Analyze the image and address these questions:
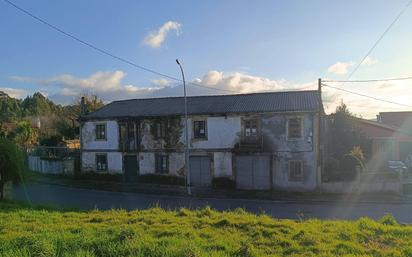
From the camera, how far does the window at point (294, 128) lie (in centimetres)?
2538

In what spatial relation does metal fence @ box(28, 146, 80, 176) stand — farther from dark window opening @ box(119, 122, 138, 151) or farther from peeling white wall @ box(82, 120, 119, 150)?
dark window opening @ box(119, 122, 138, 151)

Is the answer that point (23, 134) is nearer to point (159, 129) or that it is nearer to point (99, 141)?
point (99, 141)

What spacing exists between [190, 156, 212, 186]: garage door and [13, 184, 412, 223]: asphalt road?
3.96m

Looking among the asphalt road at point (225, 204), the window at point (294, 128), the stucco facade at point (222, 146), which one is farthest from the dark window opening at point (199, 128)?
the window at point (294, 128)

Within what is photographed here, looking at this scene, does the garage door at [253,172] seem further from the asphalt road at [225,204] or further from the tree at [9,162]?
the tree at [9,162]

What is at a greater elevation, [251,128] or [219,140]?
[251,128]

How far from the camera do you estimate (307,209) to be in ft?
63.7

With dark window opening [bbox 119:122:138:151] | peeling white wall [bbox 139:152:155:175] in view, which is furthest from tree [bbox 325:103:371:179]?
dark window opening [bbox 119:122:138:151]

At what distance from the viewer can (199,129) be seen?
1097 inches

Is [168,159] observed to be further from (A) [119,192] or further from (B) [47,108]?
(B) [47,108]

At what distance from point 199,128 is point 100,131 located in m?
9.51

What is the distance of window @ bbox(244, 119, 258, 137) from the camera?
26438 millimetres

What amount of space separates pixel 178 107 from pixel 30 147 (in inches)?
848

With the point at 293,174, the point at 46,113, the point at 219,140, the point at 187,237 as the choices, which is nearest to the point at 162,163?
the point at 219,140
